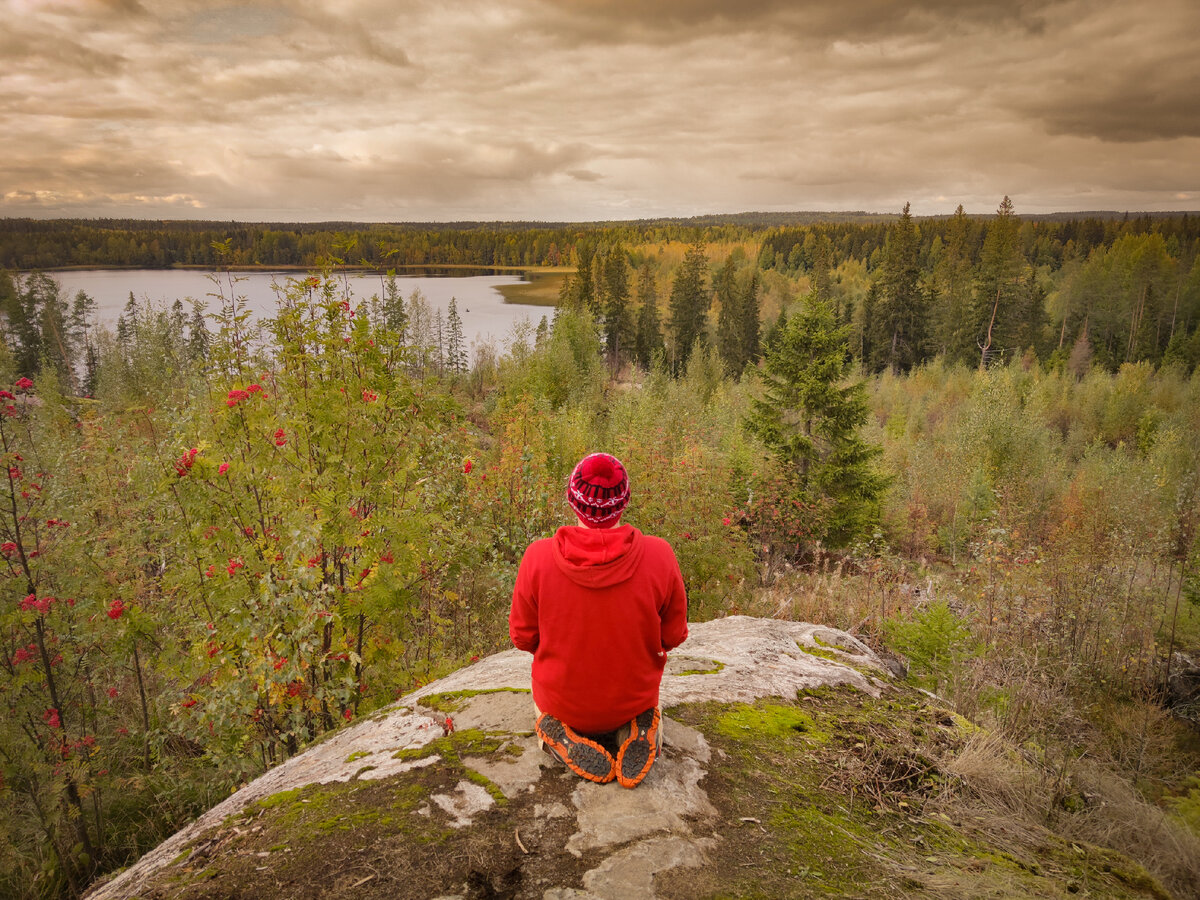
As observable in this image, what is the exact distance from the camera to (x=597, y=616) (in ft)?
9.52

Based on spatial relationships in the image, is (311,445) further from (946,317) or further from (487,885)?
(946,317)

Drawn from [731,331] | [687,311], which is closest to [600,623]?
[731,331]

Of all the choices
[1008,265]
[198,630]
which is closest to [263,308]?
[198,630]

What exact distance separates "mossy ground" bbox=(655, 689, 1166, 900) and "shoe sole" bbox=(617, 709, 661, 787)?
38 cm

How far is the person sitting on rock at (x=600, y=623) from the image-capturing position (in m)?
2.84

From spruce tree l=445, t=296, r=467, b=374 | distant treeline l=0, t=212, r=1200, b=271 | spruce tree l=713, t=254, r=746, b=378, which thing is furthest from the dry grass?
distant treeline l=0, t=212, r=1200, b=271

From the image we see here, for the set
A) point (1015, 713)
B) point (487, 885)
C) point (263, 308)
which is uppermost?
point (263, 308)

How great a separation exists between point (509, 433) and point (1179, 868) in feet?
41.7

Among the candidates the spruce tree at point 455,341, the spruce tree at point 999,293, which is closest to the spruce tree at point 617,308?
the spruce tree at point 455,341

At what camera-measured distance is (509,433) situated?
47.4ft

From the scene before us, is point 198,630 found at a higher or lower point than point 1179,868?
higher

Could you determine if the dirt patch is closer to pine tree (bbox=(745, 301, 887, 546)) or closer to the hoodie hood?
the hoodie hood

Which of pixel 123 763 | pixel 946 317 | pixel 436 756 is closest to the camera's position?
pixel 436 756

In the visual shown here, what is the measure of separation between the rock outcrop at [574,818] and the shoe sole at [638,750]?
9 centimetres
